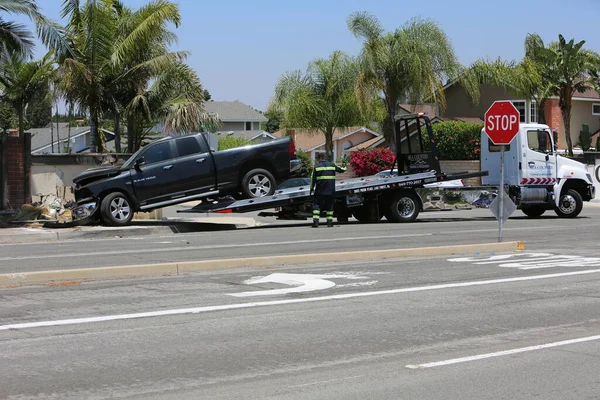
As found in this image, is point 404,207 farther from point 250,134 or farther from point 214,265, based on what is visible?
point 250,134

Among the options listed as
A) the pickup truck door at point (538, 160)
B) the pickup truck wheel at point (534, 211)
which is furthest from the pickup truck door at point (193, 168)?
the pickup truck wheel at point (534, 211)

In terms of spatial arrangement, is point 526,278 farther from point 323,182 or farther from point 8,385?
point 323,182

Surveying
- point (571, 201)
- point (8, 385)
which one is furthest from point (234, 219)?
point (8, 385)

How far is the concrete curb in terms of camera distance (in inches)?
428

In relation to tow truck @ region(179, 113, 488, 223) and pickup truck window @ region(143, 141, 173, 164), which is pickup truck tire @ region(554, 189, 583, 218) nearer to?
tow truck @ region(179, 113, 488, 223)

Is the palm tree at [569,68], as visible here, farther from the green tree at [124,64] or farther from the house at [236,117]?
the house at [236,117]

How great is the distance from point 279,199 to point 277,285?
953 cm

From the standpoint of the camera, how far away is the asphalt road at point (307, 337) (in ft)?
20.6

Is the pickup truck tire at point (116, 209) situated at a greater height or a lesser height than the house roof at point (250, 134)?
lesser

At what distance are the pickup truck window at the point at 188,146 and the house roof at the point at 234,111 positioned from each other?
187 ft

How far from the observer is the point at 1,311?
8984mm

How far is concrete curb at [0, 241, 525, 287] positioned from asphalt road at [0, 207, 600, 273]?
155cm

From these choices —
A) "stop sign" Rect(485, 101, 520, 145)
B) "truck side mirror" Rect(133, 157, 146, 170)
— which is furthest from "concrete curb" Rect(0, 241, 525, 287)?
"truck side mirror" Rect(133, 157, 146, 170)

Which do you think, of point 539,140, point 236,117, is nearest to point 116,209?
point 539,140
